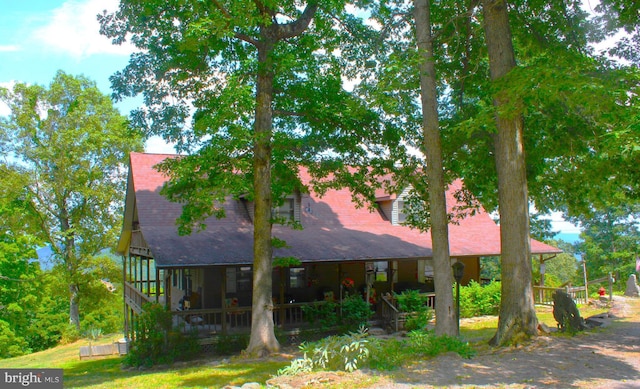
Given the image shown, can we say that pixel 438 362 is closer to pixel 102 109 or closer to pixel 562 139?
pixel 562 139

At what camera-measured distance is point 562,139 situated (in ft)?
47.2

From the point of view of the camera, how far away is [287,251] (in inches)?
728

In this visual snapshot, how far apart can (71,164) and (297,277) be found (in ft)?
66.2

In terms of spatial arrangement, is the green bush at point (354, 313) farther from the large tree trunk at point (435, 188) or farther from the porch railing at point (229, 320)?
the large tree trunk at point (435, 188)

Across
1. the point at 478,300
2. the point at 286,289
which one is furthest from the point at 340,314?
the point at 478,300

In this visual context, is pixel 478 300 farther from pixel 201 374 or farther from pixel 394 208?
pixel 201 374

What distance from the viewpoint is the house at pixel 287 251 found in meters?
17.6

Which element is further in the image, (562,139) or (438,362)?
(562,139)

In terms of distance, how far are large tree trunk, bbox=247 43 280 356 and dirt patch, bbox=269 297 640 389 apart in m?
5.91

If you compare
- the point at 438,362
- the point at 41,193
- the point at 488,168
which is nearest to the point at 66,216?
the point at 41,193

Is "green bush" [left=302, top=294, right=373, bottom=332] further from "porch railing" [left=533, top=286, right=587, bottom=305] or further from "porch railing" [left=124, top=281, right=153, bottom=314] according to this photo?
"porch railing" [left=533, top=286, right=587, bottom=305]

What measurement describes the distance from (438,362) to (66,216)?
105 ft

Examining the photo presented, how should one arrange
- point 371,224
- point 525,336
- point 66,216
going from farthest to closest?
point 66,216 < point 371,224 < point 525,336

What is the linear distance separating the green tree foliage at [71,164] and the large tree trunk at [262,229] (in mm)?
20117
